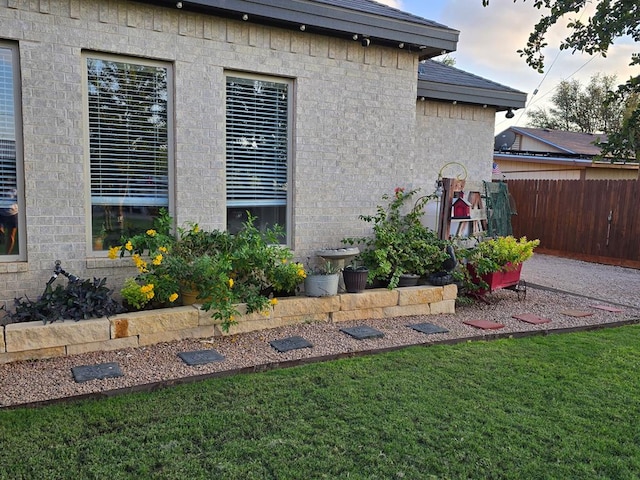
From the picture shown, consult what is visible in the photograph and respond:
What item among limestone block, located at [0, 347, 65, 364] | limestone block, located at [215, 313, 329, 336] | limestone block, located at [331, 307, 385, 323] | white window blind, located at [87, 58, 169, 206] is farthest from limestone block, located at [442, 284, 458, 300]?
limestone block, located at [0, 347, 65, 364]

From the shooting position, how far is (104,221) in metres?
5.32

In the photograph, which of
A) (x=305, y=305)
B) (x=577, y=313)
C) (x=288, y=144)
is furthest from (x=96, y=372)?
(x=577, y=313)

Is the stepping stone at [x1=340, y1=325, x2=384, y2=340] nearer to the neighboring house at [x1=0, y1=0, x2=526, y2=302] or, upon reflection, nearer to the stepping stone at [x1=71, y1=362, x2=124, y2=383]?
the neighboring house at [x1=0, y1=0, x2=526, y2=302]

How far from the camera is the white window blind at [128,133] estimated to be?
5.25 m

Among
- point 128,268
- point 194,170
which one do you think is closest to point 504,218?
point 194,170

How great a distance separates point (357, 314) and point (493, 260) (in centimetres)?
216

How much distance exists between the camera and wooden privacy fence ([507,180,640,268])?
37.7 ft

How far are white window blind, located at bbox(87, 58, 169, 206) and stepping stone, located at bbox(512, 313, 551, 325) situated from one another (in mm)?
4460

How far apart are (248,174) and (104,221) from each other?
173 centimetres

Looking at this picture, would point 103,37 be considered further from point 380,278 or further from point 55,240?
point 380,278

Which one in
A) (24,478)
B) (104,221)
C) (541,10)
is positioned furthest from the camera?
(541,10)

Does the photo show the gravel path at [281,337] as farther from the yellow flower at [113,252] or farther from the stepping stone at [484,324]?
the yellow flower at [113,252]

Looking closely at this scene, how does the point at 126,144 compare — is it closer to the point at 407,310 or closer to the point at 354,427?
the point at 407,310

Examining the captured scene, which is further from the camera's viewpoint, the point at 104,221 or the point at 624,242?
the point at 624,242
